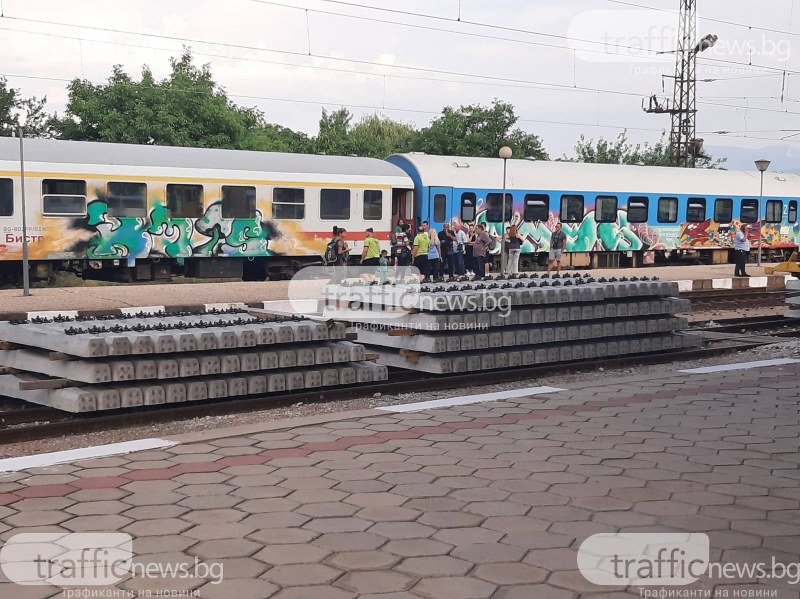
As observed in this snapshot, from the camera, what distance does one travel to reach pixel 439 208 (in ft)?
83.3

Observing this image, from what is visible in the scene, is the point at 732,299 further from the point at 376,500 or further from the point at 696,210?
the point at 376,500

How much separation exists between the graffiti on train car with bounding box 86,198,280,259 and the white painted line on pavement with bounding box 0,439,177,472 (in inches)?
544

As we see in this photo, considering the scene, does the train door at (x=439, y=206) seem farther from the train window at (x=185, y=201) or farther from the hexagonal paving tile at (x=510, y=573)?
the hexagonal paving tile at (x=510, y=573)

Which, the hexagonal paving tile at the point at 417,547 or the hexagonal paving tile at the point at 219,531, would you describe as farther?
the hexagonal paving tile at the point at 219,531

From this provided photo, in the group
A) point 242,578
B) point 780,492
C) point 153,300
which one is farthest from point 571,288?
point 153,300

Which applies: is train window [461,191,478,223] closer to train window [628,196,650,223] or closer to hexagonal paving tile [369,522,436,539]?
train window [628,196,650,223]

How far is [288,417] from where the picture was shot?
784cm

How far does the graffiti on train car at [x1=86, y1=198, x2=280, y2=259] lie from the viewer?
63.5ft

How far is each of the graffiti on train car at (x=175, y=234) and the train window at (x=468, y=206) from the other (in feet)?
21.2

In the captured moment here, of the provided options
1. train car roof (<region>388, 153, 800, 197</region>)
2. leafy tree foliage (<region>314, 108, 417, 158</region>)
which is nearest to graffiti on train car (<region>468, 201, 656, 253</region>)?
train car roof (<region>388, 153, 800, 197</region>)

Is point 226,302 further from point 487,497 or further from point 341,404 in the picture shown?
point 487,497

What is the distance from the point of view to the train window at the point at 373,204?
77.0 ft

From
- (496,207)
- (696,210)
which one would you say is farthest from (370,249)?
(696,210)

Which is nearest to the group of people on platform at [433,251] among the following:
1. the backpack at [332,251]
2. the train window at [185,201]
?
the backpack at [332,251]
